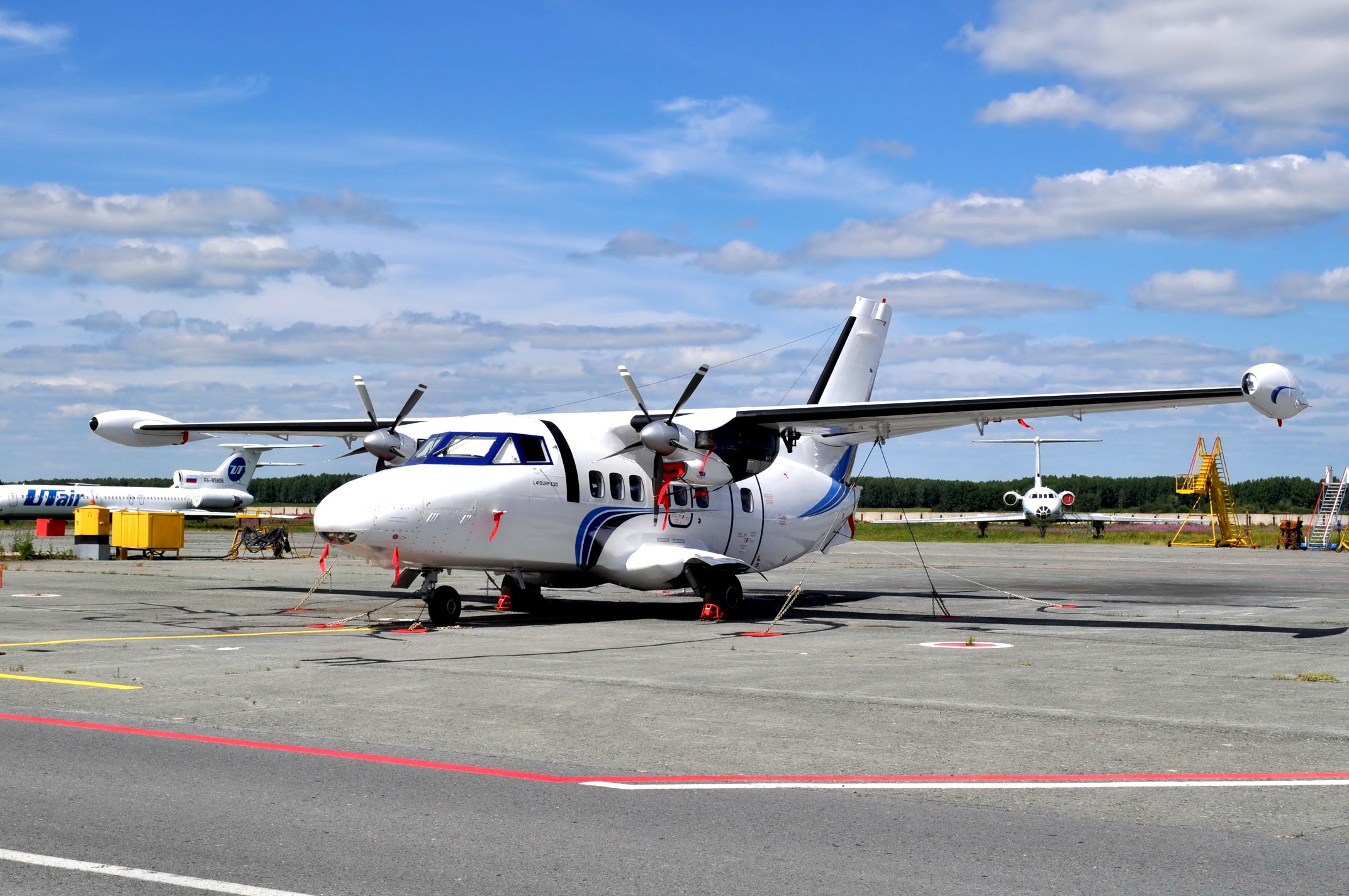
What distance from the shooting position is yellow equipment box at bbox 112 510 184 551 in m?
40.3

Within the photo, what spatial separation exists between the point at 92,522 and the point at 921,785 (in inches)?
1556

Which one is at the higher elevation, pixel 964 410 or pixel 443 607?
pixel 964 410

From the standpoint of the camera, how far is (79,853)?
5930 mm

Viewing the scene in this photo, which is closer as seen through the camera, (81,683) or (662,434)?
(81,683)

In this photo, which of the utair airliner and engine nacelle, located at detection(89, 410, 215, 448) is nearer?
engine nacelle, located at detection(89, 410, 215, 448)

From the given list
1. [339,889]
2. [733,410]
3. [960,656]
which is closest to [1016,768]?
[339,889]

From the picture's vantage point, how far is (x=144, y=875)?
18.3 feet

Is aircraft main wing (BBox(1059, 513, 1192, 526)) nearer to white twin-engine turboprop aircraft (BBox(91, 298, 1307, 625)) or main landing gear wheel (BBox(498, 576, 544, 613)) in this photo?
white twin-engine turboprop aircraft (BBox(91, 298, 1307, 625))

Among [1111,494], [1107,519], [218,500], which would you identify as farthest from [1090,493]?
[218,500]

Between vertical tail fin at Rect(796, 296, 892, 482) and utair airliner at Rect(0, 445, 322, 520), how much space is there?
166 feet

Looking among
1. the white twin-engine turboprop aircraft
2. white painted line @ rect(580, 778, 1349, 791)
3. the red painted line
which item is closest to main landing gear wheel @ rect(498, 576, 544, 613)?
the white twin-engine turboprop aircraft

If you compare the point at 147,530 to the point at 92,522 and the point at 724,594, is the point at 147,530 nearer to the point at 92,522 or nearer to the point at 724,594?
the point at 92,522

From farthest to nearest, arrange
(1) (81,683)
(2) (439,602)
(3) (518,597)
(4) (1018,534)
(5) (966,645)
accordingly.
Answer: (4) (1018,534)
(3) (518,597)
(2) (439,602)
(5) (966,645)
(1) (81,683)

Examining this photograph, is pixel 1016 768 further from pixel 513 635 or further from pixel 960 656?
pixel 513 635
